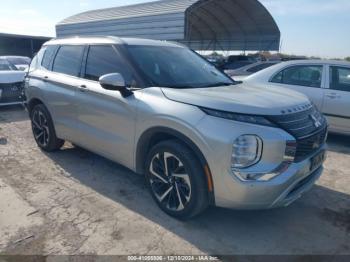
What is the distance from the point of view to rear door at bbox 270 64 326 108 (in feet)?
20.4

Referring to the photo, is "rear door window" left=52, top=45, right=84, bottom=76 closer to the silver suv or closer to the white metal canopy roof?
the silver suv

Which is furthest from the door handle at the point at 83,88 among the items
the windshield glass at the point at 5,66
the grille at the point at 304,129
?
the windshield glass at the point at 5,66

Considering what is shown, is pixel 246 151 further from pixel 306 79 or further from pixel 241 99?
pixel 306 79

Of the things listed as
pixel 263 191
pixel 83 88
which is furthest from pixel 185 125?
pixel 83 88

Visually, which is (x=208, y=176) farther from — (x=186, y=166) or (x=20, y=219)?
(x=20, y=219)

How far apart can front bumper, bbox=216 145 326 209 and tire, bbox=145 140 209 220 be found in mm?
222

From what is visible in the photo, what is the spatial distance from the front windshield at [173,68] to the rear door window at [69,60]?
3.24 feet

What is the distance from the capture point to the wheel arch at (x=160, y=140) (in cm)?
297

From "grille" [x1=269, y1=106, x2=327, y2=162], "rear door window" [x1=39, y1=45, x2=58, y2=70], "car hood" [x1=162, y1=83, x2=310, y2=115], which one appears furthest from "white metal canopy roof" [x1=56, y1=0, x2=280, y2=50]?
"grille" [x1=269, y1=106, x2=327, y2=162]

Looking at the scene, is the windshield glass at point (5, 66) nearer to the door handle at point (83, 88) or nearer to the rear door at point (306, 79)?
the door handle at point (83, 88)

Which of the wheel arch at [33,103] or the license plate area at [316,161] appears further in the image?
the wheel arch at [33,103]

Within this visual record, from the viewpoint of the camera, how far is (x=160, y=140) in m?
3.50

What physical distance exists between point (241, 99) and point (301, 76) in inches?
156

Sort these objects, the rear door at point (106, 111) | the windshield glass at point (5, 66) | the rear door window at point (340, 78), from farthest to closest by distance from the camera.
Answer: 1. the windshield glass at point (5, 66)
2. the rear door window at point (340, 78)
3. the rear door at point (106, 111)
